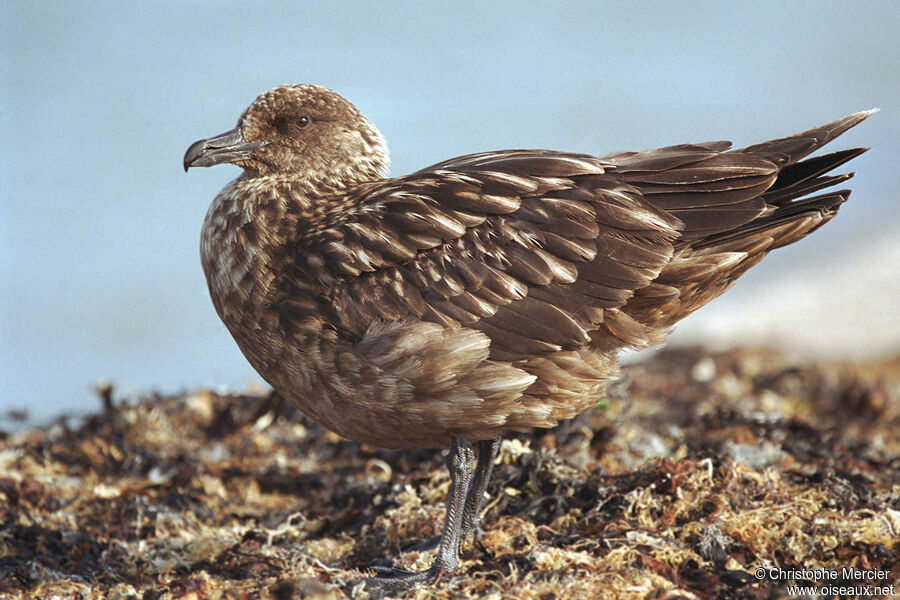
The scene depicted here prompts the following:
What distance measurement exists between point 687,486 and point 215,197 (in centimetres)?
291

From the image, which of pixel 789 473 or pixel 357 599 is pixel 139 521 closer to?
pixel 357 599

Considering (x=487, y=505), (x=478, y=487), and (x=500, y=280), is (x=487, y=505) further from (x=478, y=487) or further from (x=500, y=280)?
(x=500, y=280)

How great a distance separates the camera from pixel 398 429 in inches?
170

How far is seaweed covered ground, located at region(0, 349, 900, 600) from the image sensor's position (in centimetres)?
409

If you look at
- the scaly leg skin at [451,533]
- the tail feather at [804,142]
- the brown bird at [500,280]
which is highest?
the tail feather at [804,142]

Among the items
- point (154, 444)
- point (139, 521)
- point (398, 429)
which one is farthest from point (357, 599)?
point (154, 444)

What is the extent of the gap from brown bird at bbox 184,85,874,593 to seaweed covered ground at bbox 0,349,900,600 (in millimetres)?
583

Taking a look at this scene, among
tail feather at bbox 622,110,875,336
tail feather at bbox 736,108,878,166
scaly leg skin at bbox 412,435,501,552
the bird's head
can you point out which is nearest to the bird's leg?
scaly leg skin at bbox 412,435,501,552

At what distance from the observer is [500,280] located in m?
4.20

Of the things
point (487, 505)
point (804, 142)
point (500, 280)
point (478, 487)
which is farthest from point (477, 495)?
point (804, 142)

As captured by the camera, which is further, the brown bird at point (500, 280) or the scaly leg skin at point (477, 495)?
the scaly leg skin at point (477, 495)

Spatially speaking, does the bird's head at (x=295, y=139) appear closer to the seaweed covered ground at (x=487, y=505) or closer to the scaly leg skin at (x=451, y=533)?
the scaly leg skin at (x=451, y=533)

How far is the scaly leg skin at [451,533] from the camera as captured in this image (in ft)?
13.9

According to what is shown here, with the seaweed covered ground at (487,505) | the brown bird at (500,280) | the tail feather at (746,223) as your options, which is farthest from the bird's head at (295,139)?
the seaweed covered ground at (487,505)
